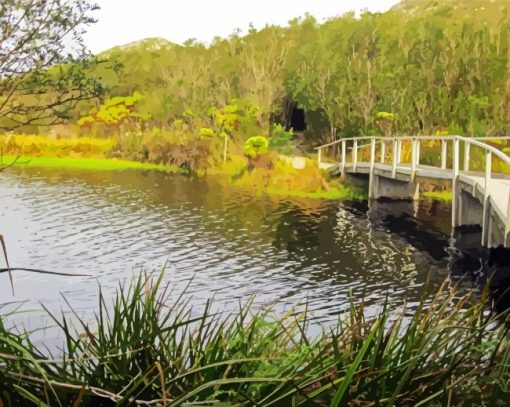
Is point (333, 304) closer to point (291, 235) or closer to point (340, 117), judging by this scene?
point (291, 235)

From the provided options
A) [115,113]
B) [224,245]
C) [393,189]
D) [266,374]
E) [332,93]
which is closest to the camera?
[266,374]

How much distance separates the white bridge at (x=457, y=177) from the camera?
12625 mm

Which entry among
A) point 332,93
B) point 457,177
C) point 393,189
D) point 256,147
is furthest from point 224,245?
point 332,93

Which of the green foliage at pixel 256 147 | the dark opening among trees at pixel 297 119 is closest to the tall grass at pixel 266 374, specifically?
the green foliage at pixel 256 147

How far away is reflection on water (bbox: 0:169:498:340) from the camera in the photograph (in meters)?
10.2

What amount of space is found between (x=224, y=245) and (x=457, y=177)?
5784mm

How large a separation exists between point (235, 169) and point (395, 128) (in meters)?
6.40

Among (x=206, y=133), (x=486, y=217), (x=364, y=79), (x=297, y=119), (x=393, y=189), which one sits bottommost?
(x=393, y=189)

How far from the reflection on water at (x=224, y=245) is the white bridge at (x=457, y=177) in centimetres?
79

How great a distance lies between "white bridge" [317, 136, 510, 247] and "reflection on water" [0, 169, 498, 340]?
31.1 inches

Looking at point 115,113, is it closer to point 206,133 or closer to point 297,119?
point 297,119

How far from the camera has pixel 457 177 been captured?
16.5m

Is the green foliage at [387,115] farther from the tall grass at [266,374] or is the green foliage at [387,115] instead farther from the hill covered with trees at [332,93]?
the tall grass at [266,374]

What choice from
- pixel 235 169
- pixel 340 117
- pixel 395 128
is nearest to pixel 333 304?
pixel 235 169
